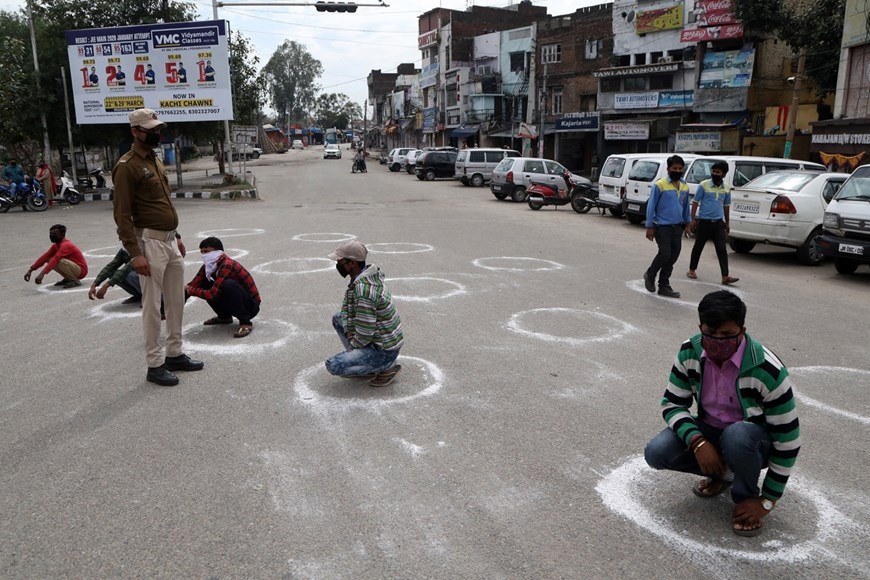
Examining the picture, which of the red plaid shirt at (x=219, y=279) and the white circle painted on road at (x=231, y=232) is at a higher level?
the red plaid shirt at (x=219, y=279)

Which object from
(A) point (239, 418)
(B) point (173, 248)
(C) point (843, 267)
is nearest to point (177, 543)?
(A) point (239, 418)

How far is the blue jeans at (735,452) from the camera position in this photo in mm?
3002

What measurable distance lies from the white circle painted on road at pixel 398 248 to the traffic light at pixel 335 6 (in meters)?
10.4

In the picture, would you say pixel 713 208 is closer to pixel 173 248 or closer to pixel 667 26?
pixel 173 248

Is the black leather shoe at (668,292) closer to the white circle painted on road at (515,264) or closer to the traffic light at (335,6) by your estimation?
the white circle painted on road at (515,264)

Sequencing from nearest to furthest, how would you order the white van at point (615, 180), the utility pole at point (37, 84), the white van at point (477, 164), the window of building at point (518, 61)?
the white van at point (615, 180) → the utility pole at point (37, 84) → the white van at point (477, 164) → the window of building at point (518, 61)

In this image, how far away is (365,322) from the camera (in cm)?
486

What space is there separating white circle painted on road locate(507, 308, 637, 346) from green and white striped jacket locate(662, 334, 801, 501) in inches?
120

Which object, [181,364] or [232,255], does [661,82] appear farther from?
[181,364]

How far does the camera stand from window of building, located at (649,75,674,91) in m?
33.0

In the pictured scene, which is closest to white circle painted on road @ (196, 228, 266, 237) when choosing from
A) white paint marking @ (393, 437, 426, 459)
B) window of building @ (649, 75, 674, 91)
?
white paint marking @ (393, 437, 426, 459)

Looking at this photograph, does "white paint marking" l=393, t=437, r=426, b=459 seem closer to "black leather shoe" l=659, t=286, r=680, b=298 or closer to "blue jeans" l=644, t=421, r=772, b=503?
"blue jeans" l=644, t=421, r=772, b=503

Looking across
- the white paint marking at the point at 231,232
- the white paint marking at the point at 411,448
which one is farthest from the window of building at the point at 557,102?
the white paint marking at the point at 411,448

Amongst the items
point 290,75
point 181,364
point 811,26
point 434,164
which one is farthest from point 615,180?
point 290,75
